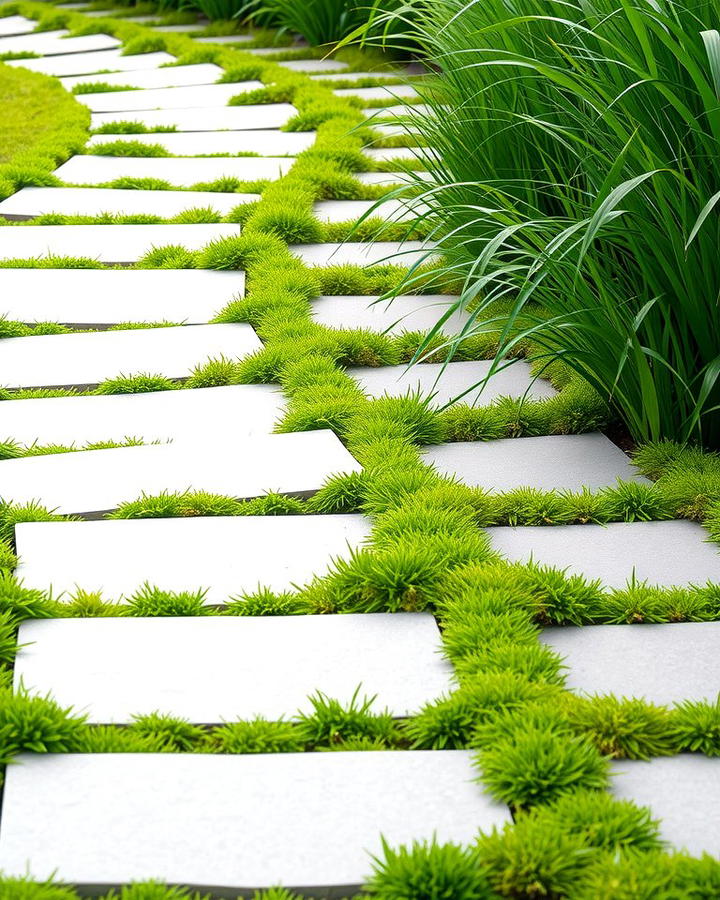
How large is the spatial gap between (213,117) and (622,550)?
404cm

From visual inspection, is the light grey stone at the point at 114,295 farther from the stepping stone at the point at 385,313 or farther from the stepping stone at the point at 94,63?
the stepping stone at the point at 94,63

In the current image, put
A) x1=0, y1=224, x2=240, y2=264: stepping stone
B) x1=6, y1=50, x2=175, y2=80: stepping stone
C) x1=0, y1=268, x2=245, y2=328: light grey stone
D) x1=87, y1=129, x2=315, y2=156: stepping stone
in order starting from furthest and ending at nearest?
x1=6, y1=50, x2=175, y2=80: stepping stone
x1=87, y1=129, x2=315, y2=156: stepping stone
x1=0, y1=224, x2=240, y2=264: stepping stone
x1=0, y1=268, x2=245, y2=328: light grey stone

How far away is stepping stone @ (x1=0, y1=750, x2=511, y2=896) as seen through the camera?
4.48 feet

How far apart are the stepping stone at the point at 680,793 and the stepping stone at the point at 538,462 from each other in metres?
0.83

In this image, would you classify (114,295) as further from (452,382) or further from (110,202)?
(452,382)

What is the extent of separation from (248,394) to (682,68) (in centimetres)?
125

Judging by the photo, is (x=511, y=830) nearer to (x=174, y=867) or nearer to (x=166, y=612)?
(x=174, y=867)

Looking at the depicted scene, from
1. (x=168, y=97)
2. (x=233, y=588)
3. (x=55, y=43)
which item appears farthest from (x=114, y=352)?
(x=55, y=43)

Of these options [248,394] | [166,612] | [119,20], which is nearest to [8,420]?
[248,394]

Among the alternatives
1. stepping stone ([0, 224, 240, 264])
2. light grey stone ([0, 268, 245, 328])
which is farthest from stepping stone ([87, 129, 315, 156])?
light grey stone ([0, 268, 245, 328])

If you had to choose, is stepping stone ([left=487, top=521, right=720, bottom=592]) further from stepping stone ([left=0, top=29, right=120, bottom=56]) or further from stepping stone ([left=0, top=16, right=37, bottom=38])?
stepping stone ([left=0, top=16, right=37, bottom=38])

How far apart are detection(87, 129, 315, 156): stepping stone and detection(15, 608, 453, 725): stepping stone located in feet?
10.9

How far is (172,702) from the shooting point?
66.2 inches

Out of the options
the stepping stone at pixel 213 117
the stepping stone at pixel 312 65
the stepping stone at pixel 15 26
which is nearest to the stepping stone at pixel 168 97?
the stepping stone at pixel 213 117
